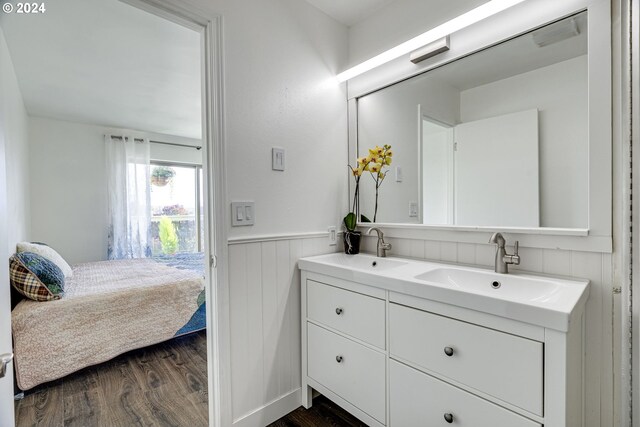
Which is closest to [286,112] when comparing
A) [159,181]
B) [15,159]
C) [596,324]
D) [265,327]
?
[265,327]

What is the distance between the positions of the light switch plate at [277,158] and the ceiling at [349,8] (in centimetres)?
94

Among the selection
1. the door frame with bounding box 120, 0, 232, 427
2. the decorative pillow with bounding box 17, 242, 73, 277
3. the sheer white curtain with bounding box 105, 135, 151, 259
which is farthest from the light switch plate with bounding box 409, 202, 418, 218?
the sheer white curtain with bounding box 105, 135, 151, 259

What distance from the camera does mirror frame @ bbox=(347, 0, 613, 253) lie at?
3.69 feet

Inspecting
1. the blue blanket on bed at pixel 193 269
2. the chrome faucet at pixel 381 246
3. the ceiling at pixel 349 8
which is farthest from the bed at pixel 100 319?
the ceiling at pixel 349 8

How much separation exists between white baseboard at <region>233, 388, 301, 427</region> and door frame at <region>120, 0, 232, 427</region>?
A: 10 centimetres

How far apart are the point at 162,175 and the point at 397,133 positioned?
13.9ft

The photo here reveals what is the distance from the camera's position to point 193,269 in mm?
3197

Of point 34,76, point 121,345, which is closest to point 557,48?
point 121,345

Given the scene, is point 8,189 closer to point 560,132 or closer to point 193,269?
point 193,269

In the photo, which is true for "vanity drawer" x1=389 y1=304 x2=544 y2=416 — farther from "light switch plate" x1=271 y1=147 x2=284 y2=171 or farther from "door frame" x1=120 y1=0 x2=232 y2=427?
"light switch plate" x1=271 y1=147 x2=284 y2=171

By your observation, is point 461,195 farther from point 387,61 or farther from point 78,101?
point 78,101

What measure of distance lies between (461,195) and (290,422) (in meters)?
1.50

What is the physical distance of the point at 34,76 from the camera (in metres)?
2.71

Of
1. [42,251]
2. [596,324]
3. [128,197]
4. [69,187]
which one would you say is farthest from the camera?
[128,197]
